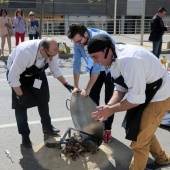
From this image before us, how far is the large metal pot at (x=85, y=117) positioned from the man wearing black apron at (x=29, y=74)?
304 millimetres

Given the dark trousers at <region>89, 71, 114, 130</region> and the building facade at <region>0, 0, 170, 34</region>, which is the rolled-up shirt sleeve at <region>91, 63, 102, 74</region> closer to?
the dark trousers at <region>89, 71, 114, 130</region>

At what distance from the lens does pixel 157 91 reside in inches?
110

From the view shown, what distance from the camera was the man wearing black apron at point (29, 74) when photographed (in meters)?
3.50

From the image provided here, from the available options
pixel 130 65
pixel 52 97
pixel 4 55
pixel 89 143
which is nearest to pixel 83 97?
pixel 89 143

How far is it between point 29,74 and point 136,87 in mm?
1679

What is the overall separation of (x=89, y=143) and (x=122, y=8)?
3143cm

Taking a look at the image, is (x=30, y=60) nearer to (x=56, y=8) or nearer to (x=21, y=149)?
(x=21, y=149)

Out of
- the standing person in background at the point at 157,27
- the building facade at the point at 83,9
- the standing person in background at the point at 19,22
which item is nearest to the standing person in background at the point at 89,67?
the standing person in background at the point at 157,27

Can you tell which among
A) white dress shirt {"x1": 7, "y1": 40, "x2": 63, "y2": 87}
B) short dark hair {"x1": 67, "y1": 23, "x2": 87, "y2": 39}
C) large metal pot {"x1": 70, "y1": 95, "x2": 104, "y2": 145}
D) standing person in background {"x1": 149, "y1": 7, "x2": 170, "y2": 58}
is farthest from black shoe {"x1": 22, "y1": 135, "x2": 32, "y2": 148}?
standing person in background {"x1": 149, "y1": 7, "x2": 170, "y2": 58}

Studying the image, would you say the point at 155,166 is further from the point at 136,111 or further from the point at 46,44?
the point at 46,44

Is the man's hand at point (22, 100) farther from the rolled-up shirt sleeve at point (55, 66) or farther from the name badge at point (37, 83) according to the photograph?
the rolled-up shirt sleeve at point (55, 66)

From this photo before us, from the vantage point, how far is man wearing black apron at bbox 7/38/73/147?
11.5ft

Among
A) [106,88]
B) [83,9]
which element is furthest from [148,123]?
[83,9]

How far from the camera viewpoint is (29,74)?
3.74 meters
